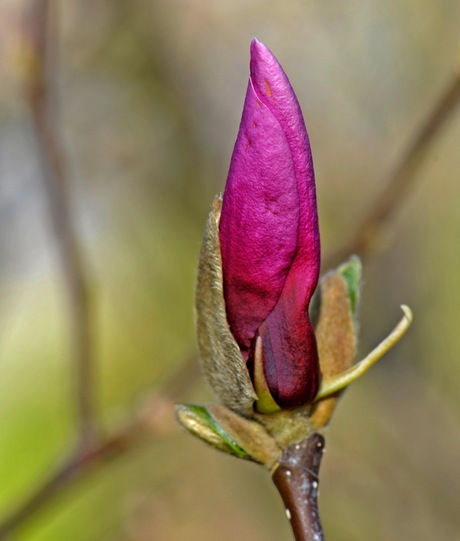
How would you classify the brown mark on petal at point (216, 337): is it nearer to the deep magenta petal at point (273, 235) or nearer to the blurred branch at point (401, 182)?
the deep magenta petal at point (273, 235)

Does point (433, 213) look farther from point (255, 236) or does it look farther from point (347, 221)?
point (255, 236)

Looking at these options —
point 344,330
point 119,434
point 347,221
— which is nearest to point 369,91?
point 347,221

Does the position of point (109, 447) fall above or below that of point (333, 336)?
below

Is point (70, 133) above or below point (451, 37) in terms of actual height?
below

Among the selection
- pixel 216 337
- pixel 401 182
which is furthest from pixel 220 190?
pixel 216 337

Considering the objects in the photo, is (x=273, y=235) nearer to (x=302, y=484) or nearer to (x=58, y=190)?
(x=302, y=484)

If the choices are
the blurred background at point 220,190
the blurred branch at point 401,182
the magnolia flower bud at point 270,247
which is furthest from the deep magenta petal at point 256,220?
the blurred background at point 220,190

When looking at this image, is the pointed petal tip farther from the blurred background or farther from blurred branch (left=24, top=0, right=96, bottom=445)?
the blurred background
